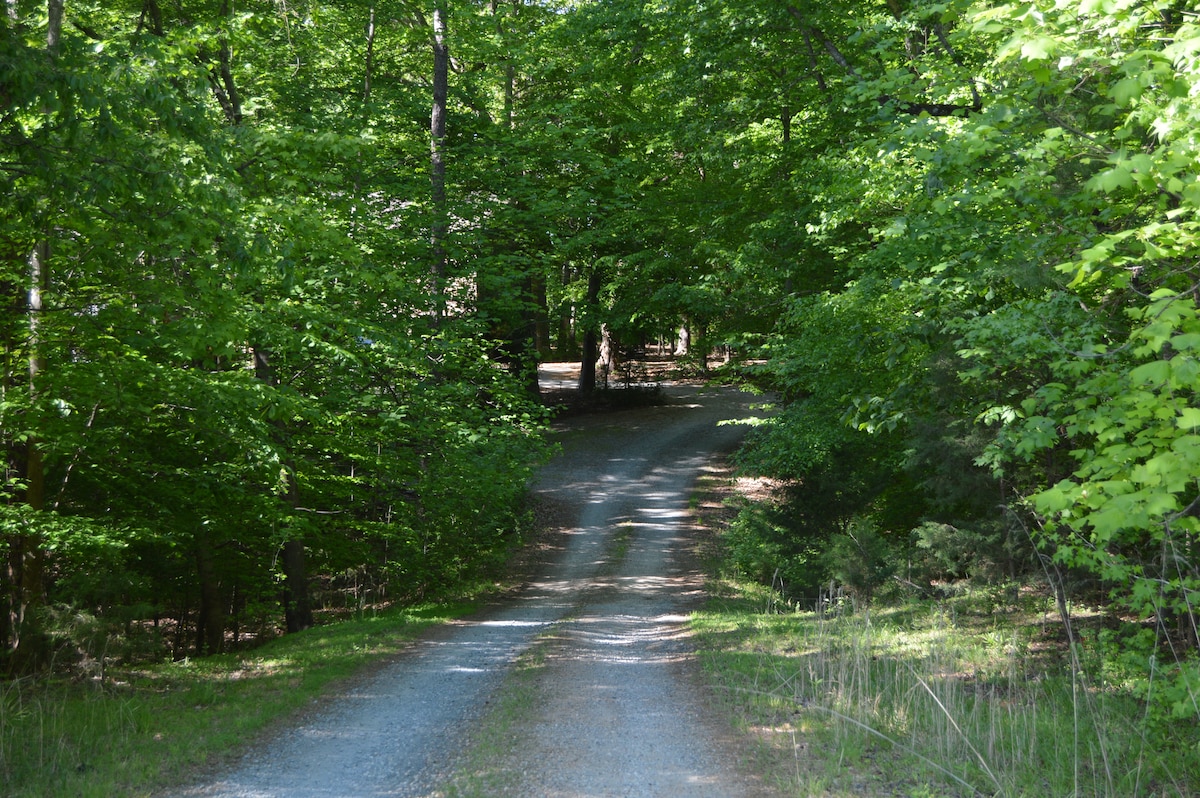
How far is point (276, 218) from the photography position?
30.3ft

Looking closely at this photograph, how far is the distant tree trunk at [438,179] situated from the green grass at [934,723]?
26.3 ft

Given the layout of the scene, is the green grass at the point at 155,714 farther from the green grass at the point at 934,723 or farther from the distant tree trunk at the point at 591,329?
the distant tree trunk at the point at 591,329

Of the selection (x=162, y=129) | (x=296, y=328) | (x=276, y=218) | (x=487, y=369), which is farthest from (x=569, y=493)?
(x=162, y=129)

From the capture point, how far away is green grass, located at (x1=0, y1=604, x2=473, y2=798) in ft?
20.2

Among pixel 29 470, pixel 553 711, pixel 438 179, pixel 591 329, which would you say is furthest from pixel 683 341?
pixel 553 711

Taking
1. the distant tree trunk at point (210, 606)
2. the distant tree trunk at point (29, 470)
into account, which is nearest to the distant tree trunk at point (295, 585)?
the distant tree trunk at point (210, 606)

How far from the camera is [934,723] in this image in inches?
268

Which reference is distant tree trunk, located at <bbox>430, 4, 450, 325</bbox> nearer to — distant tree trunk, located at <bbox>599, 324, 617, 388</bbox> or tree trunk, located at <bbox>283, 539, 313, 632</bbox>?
tree trunk, located at <bbox>283, 539, 313, 632</bbox>

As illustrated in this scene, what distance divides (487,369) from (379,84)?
7574mm

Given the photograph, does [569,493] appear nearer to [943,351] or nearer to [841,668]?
[943,351]

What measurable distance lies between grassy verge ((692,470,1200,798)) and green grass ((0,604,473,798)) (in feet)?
13.3

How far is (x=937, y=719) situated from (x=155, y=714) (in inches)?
253

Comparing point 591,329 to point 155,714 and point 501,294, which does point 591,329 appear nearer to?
point 501,294

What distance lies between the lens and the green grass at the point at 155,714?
616 cm
